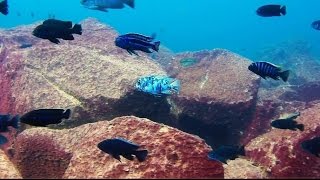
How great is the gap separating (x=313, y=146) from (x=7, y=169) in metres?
4.51

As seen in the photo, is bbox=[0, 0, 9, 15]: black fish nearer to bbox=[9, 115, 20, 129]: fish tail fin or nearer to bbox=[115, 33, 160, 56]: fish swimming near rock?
bbox=[115, 33, 160, 56]: fish swimming near rock

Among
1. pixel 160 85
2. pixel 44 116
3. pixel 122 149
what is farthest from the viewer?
pixel 160 85

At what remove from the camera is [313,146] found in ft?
17.4

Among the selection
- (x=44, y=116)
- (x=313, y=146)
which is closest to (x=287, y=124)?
(x=313, y=146)

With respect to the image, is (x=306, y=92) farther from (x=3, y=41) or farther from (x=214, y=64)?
(x=3, y=41)

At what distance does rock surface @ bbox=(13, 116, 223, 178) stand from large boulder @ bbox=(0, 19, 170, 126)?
1.05 metres

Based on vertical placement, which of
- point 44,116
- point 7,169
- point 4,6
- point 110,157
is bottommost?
point 7,169

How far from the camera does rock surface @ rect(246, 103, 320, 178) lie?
5.56 metres

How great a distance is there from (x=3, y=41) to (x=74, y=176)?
21.5 feet

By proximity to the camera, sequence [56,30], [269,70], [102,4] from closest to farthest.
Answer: [56,30]
[269,70]
[102,4]

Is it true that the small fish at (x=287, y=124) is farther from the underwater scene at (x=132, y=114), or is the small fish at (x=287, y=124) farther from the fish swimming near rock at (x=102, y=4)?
the fish swimming near rock at (x=102, y=4)

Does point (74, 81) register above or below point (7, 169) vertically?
above

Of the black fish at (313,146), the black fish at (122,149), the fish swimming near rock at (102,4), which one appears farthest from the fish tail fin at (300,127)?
the fish swimming near rock at (102,4)

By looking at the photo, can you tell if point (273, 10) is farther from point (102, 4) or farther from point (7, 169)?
point (7, 169)
